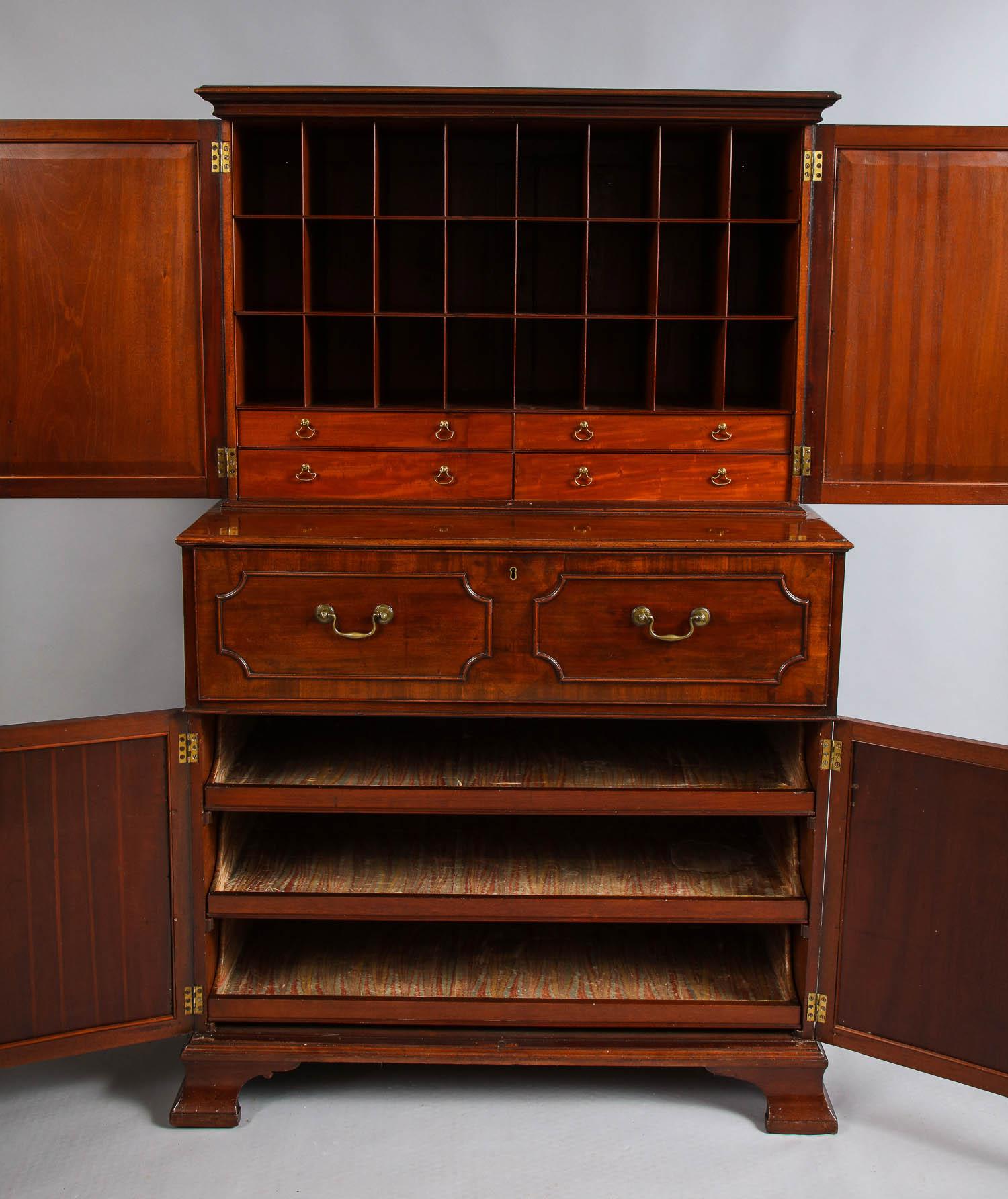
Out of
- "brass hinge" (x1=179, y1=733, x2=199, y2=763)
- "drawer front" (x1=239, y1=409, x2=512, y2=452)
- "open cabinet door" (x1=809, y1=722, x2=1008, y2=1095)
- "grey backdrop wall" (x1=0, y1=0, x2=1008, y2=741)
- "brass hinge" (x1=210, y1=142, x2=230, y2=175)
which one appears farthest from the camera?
"grey backdrop wall" (x1=0, y1=0, x2=1008, y2=741)

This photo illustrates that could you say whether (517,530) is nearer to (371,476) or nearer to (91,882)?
(371,476)

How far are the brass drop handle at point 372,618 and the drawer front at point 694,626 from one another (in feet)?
0.97

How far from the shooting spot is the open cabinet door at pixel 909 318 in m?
2.73

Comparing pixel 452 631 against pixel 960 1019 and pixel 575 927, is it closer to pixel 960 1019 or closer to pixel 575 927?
pixel 575 927

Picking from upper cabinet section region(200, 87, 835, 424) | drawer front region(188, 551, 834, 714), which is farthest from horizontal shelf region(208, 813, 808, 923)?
upper cabinet section region(200, 87, 835, 424)

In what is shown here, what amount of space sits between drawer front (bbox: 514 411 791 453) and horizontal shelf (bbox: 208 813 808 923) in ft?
2.81

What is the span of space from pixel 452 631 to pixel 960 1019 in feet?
4.22

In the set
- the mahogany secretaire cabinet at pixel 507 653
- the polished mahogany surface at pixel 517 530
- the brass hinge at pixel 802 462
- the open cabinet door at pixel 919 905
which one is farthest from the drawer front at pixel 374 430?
the open cabinet door at pixel 919 905

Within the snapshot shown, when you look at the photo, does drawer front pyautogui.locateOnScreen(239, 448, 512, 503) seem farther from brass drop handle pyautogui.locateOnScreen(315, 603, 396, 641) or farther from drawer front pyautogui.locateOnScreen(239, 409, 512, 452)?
brass drop handle pyautogui.locateOnScreen(315, 603, 396, 641)

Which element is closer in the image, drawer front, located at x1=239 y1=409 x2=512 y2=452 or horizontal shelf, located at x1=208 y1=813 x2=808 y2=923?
horizontal shelf, located at x1=208 y1=813 x2=808 y2=923

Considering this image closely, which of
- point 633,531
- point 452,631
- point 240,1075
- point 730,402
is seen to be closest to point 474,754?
point 452,631

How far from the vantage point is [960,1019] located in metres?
2.55

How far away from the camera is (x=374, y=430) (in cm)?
283

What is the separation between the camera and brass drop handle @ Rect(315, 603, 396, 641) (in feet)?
8.27
